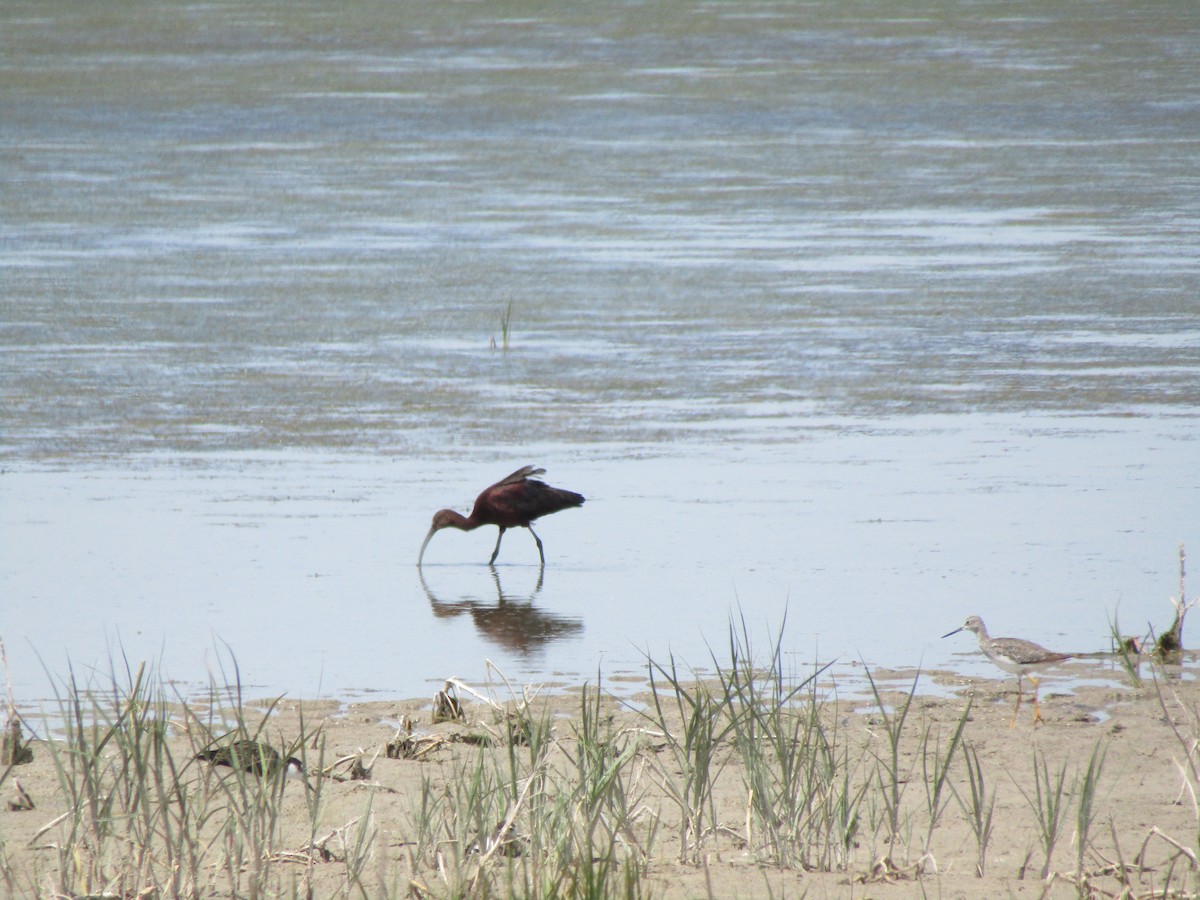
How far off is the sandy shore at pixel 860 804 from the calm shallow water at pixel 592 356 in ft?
1.94

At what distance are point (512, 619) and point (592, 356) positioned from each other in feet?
16.9

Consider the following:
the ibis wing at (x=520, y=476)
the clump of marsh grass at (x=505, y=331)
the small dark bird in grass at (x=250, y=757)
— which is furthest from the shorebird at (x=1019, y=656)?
the clump of marsh grass at (x=505, y=331)

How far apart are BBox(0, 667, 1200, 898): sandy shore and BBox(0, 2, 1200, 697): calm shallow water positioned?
59 centimetres

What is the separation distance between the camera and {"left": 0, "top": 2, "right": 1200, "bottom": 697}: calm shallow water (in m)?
7.72

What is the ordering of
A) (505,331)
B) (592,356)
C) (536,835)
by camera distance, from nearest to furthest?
(536,835)
(592,356)
(505,331)

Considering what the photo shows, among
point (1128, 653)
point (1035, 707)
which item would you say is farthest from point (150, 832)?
point (1128, 653)

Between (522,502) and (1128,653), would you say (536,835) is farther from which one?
(522,502)

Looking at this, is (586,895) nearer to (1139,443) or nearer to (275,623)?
(275,623)

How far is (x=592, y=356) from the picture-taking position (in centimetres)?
1266

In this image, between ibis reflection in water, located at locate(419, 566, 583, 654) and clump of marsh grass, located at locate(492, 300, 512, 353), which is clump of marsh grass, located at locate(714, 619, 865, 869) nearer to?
ibis reflection in water, located at locate(419, 566, 583, 654)

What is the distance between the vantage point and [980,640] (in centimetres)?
651

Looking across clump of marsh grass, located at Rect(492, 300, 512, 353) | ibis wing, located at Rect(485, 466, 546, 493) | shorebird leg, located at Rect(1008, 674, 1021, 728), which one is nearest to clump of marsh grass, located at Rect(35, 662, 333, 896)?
shorebird leg, located at Rect(1008, 674, 1021, 728)

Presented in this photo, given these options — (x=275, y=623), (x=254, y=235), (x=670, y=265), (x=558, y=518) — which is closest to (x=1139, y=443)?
(x=558, y=518)

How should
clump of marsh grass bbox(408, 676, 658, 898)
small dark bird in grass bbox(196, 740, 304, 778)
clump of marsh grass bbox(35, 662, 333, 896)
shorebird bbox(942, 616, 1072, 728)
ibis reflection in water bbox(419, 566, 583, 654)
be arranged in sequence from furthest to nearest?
ibis reflection in water bbox(419, 566, 583, 654), shorebird bbox(942, 616, 1072, 728), small dark bird in grass bbox(196, 740, 304, 778), clump of marsh grass bbox(35, 662, 333, 896), clump of marsh grass bbox(408, 676, 658, 898)
